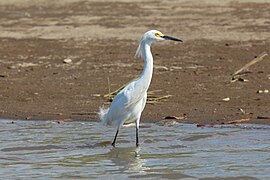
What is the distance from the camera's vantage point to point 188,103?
405 inches

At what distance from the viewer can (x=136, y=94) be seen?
334 inches

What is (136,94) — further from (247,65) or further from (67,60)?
(67,60)

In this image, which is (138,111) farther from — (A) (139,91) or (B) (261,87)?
(B) (261,87)

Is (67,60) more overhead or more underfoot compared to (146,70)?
more underfoot

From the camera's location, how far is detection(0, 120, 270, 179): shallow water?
7.49 m

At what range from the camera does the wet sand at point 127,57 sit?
403 inches

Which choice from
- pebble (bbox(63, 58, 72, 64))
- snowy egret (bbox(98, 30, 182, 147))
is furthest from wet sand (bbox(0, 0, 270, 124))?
snowy egret (bbox(98, 30, 182, 147))

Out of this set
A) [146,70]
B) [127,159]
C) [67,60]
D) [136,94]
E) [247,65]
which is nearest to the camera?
[127,159]

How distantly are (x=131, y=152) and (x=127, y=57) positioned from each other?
453 centimetres

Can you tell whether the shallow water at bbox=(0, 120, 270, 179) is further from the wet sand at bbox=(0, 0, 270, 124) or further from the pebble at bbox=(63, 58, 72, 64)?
the pebble at bbox=(63, 58, 72, 64)

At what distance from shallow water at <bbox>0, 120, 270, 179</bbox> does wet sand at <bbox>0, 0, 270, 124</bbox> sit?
1.47 ft

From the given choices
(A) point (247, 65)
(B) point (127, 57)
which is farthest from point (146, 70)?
(B) point (127, 57)

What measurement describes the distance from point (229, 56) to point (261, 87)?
75.3 inches

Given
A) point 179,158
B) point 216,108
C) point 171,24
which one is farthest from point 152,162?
point 171,24
